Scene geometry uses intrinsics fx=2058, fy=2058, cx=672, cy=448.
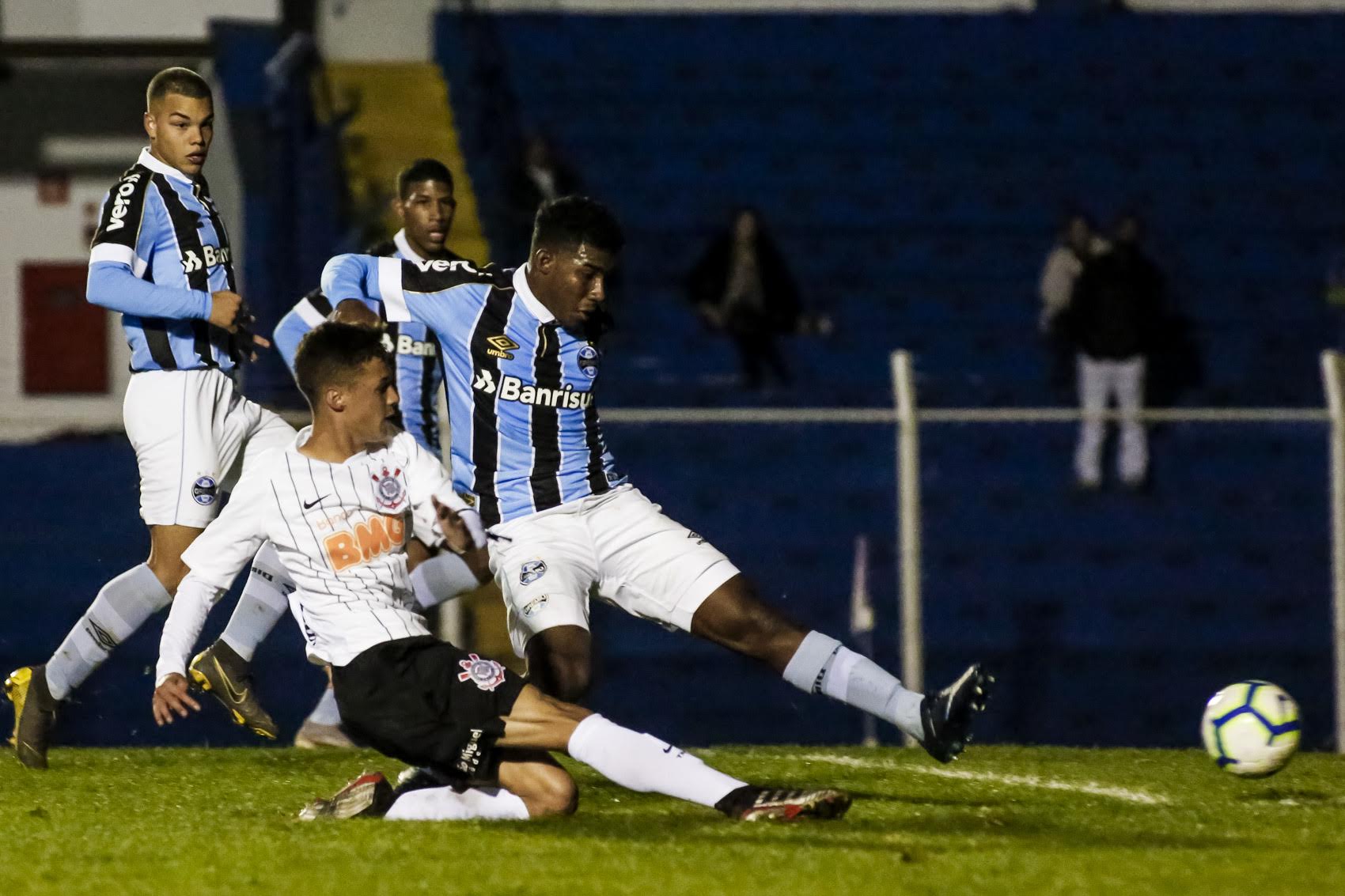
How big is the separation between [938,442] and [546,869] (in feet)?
25.1

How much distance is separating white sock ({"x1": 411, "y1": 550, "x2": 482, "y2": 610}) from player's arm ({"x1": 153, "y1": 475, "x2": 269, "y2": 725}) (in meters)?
1.72

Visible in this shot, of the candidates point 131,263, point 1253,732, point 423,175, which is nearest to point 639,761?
point 1253,732

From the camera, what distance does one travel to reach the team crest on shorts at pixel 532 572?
19.3 feet

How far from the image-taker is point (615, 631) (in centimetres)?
1044

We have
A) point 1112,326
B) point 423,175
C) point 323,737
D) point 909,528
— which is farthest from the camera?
point 1112,326

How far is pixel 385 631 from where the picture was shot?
526 cm

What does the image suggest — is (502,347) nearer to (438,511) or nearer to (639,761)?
(438,511)

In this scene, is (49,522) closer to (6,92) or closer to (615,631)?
(615,631)

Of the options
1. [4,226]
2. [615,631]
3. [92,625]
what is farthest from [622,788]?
[4,226]

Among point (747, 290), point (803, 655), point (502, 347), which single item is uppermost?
point (747, 290)

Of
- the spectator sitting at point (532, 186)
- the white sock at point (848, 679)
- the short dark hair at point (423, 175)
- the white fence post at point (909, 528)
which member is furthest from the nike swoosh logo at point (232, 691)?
the spectator sitting at point (532, 186)

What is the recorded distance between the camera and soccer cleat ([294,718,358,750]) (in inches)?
307

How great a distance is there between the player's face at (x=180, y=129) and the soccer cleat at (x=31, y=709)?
1713 millimetres

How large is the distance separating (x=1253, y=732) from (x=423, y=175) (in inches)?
134
